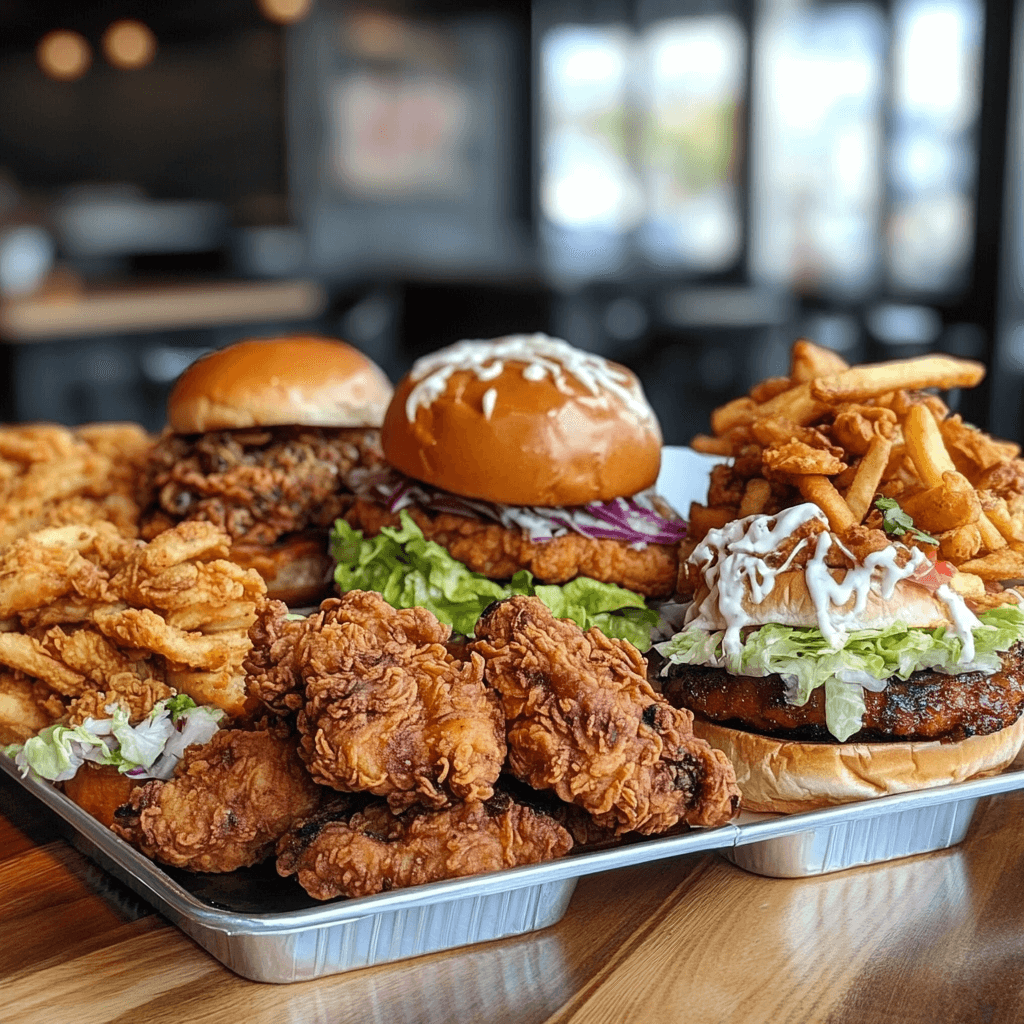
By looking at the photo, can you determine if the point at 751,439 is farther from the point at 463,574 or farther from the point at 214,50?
the point at 214,50

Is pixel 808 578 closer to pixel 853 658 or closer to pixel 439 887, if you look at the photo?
pixel 853 658

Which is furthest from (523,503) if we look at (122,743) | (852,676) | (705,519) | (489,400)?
(122,743)

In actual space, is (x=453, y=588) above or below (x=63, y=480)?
below

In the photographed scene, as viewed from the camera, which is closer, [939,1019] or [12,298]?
[939,1019]

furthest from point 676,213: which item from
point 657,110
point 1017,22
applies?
point 1017,22

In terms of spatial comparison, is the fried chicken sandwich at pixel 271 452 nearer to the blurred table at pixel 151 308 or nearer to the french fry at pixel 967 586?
the french fry at pixel 967 586

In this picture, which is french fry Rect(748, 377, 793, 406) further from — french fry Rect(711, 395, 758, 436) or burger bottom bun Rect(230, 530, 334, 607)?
burger bottom bun Rect(230, 530, 334, 607)
